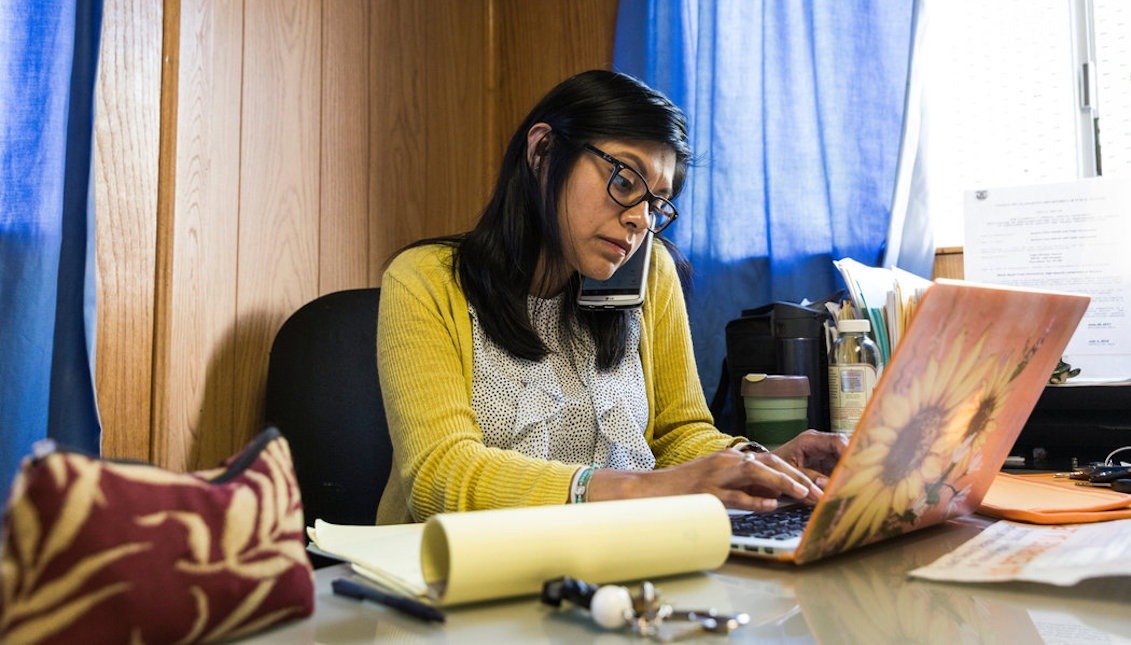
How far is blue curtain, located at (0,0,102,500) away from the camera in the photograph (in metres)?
1.37

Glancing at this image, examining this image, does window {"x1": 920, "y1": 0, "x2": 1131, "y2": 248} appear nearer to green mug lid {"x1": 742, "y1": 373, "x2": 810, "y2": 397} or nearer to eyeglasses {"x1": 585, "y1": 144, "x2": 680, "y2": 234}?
green mug lid {"x1": 742, "y1": 373, "x2": 810, "y2": 397}

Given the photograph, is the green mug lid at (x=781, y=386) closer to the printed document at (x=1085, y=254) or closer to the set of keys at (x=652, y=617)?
the printed document at (x=1085, y=254)

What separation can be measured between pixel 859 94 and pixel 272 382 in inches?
55.6

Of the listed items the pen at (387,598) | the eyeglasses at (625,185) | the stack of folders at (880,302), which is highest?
the eyeglasses at (625,185)

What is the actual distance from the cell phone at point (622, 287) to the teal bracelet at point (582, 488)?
452mm

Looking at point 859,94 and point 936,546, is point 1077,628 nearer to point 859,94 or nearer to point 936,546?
point 936,546

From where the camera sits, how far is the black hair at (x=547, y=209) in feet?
4.13

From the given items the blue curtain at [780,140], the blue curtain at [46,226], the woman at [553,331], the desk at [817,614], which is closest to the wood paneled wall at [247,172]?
the blue curtain at [46,226]

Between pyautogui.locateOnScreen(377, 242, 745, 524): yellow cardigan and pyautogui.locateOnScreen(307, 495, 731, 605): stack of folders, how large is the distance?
30cm

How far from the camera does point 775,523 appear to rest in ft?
2.64

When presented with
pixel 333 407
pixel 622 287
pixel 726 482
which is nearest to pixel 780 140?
pixel 622 287

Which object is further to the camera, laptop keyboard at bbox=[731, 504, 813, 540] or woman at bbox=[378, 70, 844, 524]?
woman at bbox=[378, 70, 844, 524]

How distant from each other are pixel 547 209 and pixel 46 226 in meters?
0.77

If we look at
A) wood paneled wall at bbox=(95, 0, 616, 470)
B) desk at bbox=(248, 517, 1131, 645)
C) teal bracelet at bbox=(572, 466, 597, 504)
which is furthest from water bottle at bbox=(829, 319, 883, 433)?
wood paneled wall at bbox=(95, 0, 616, 470)
